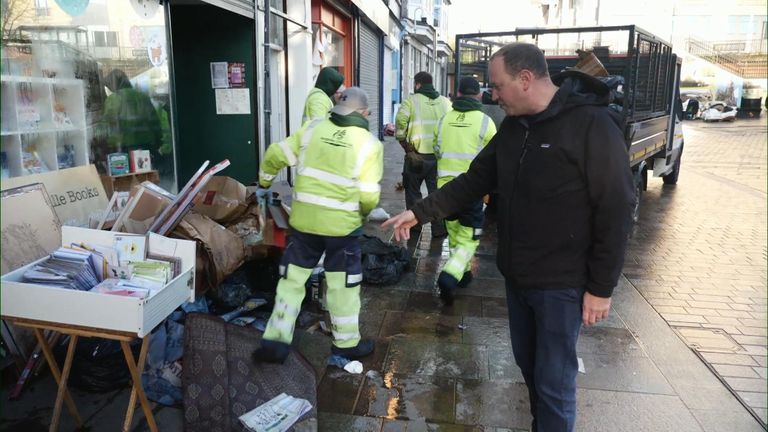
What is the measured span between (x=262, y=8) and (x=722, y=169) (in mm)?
13189

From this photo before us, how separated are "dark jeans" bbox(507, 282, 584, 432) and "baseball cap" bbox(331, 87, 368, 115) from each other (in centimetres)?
157

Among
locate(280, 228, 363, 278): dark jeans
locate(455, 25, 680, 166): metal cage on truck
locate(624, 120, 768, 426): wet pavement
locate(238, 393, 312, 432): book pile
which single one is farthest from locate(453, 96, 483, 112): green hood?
locate(238, 393, 312, 432): book pile

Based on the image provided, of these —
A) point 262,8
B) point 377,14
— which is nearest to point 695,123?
point 377,14

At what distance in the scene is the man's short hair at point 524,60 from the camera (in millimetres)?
2432

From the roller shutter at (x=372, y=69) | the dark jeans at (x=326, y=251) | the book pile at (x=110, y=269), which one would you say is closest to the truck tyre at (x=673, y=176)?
the roller shutter at (x=372, y=69)

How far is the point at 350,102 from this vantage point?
3699 mm

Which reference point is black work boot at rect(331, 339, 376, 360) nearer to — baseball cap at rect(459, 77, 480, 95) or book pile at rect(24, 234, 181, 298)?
book pile at rect(24, 234, 181, 298)

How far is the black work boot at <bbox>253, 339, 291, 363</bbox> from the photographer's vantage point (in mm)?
3414

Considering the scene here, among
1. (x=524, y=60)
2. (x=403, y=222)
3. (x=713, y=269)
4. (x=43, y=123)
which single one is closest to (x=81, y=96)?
(x=43, y=123)

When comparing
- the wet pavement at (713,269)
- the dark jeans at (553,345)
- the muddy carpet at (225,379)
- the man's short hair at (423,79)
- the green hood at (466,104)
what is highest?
the man's short hair at (423,79)

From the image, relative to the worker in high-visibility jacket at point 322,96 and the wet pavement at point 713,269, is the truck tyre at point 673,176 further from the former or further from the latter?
the worker in high-visibility jacket at point 322,96

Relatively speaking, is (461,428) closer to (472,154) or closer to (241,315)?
(241,315)

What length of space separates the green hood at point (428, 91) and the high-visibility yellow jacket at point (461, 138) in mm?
1586

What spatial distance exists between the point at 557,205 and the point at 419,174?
15.5 feet
